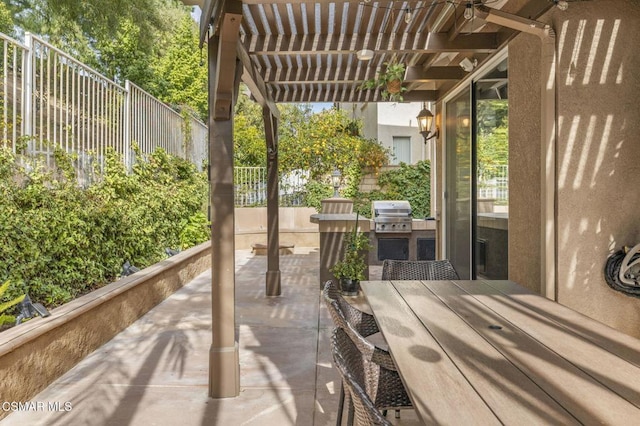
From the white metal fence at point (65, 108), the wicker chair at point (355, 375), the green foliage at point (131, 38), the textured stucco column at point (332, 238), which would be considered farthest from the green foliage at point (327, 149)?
the wicker chair at point (355, 375)

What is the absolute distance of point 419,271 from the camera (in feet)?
10.4

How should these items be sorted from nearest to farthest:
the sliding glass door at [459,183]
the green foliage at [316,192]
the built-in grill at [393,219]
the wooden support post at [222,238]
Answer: the wooden support post at [222,238], the sliding glass door at [459,183], the built-in grill at [393,219], the green foliage at [316,192]

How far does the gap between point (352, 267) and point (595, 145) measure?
2.96m

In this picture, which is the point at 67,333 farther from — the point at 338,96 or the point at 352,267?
the point at 338,96

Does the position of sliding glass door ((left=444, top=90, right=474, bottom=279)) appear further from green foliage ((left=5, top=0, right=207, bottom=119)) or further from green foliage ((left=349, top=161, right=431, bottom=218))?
green foliage ((left=5, top=0, right=207, bottom=119))

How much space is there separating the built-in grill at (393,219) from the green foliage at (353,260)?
1.77m

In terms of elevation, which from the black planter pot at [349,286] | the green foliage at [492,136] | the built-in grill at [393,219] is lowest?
the black planter pot at [349,286]

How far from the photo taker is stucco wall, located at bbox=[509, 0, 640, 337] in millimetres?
2900

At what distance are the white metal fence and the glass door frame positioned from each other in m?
3.86

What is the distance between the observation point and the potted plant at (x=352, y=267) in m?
5.31

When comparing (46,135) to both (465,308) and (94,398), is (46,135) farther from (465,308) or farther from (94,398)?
(465,308)

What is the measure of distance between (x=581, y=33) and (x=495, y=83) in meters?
1.27

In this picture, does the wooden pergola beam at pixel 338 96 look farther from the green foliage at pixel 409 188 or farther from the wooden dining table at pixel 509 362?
the wooden dining table at pixel 509 362

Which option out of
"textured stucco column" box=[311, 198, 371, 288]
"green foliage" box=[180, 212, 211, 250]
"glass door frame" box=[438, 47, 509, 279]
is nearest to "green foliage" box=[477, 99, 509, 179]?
"glass door frame" box=[438, 47, 509, 279]
